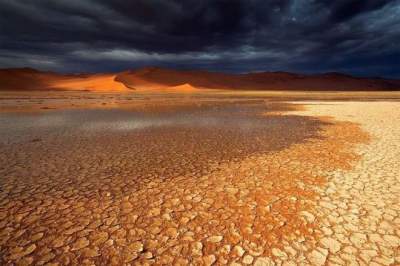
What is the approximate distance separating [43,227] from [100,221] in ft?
2.31

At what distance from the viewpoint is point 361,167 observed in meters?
5.47

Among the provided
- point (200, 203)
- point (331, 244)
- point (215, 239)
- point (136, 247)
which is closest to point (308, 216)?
point (331, 244)

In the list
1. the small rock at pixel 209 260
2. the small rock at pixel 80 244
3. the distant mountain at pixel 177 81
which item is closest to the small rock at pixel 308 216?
the small rock at pixel 209 260

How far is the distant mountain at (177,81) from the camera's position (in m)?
67.4

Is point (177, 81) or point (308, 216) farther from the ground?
point (177, 81)

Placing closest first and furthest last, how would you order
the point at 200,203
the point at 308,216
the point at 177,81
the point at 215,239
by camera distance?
1. the point at 215,239
2. the point at 308,216
3. the point at 200,203
4. the point at 177,81

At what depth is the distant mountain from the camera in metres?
67.4

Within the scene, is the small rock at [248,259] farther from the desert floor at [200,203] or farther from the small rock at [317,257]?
the small rock at [317,257]

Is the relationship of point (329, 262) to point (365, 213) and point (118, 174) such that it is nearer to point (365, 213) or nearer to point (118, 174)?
point (365, 213)

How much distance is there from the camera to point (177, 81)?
257ft

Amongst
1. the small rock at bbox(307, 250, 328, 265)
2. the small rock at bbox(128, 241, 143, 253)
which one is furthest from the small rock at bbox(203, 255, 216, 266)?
the small rock at bbox(307, 250, 328, 265)

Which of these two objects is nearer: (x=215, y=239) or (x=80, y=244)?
(x=80, y=244)

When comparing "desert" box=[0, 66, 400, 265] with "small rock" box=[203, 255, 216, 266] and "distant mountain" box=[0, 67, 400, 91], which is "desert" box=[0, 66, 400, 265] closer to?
"small rock" box=[203, 255, 216, 266]

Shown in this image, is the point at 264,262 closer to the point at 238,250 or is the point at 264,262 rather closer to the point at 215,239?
the point at 238,250
